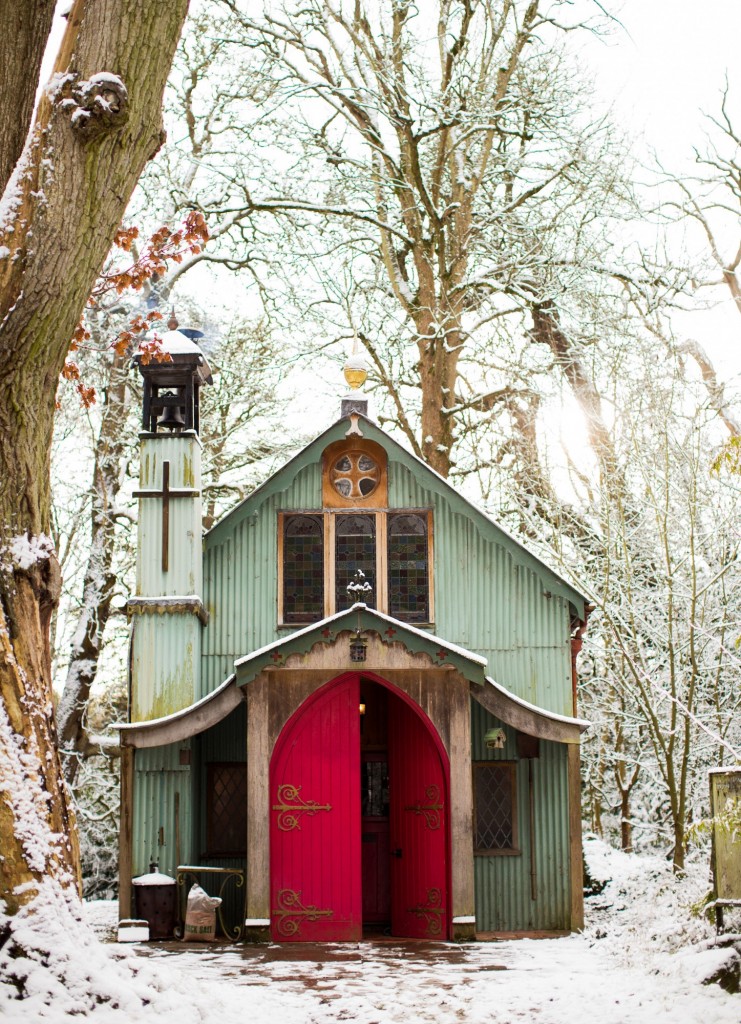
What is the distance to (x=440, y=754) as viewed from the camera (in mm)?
13695

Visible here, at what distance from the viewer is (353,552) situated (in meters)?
15.3

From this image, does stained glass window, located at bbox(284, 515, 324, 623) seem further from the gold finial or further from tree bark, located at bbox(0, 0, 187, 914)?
tree bark, located at bbox(0, 0, 187, 914)

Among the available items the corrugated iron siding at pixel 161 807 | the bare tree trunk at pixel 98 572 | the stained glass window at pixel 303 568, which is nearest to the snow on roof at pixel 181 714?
the corrugated iron siding at pixel 161 807

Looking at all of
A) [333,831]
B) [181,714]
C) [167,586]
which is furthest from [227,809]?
[167,586]

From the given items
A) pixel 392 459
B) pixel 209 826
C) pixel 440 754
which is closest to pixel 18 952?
pixel 440 754

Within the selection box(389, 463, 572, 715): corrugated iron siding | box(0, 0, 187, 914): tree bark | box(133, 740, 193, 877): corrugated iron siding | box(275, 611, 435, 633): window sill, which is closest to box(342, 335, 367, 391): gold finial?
box(389, 463, 572, 715): corrugated iron siding

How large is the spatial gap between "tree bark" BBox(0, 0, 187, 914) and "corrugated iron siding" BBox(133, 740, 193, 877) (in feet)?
22.6

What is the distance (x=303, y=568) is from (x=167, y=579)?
5.37 feet

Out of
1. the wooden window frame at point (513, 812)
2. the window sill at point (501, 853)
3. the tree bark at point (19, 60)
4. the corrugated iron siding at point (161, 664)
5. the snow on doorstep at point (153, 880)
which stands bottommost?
the snow on doorstep at point (153, 880)

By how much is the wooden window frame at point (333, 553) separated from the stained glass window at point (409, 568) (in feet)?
0.16

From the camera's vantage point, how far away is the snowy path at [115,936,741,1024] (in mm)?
8328

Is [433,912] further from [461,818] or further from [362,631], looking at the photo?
[362,631]

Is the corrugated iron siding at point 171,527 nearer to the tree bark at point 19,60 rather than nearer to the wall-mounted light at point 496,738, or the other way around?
the wall-mounted light at point 496,738

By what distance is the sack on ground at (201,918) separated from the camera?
1330cm
